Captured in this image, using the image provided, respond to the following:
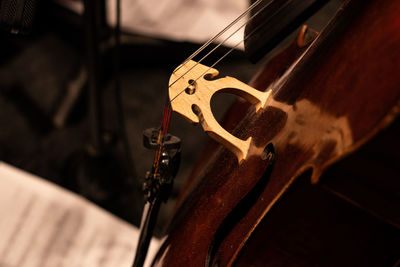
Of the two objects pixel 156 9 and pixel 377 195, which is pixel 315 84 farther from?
pixel 156 9

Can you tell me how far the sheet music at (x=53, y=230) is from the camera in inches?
34.2

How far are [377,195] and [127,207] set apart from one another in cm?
98

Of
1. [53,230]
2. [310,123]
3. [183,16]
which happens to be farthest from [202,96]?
[183,16]

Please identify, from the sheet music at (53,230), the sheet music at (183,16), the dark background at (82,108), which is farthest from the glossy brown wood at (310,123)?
the sheet music at (183,16)

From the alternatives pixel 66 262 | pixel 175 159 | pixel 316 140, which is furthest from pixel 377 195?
pixel 66 262

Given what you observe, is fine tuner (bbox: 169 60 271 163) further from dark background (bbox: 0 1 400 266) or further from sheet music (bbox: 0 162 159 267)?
dark background (bbox: 0 1 400 266)

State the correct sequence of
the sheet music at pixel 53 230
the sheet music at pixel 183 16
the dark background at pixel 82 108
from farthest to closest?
the sheet music at pixel 183 16
the dark background at pixel 82 108
the sheet music at pixel 53 230

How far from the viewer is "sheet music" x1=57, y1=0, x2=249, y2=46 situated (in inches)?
59.1

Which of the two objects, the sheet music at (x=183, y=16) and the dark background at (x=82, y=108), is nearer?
the dark background at (x=82, y=108)

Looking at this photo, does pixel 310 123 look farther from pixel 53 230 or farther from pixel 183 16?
pixel 183 16

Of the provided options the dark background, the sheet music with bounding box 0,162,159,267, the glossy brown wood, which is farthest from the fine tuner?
the dark background

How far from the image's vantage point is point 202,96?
0.47 metres

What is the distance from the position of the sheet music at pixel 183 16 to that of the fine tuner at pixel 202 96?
3.41 feet

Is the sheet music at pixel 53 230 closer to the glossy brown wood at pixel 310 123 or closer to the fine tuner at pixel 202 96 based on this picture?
the glossy brown wood at pixel 310 123
